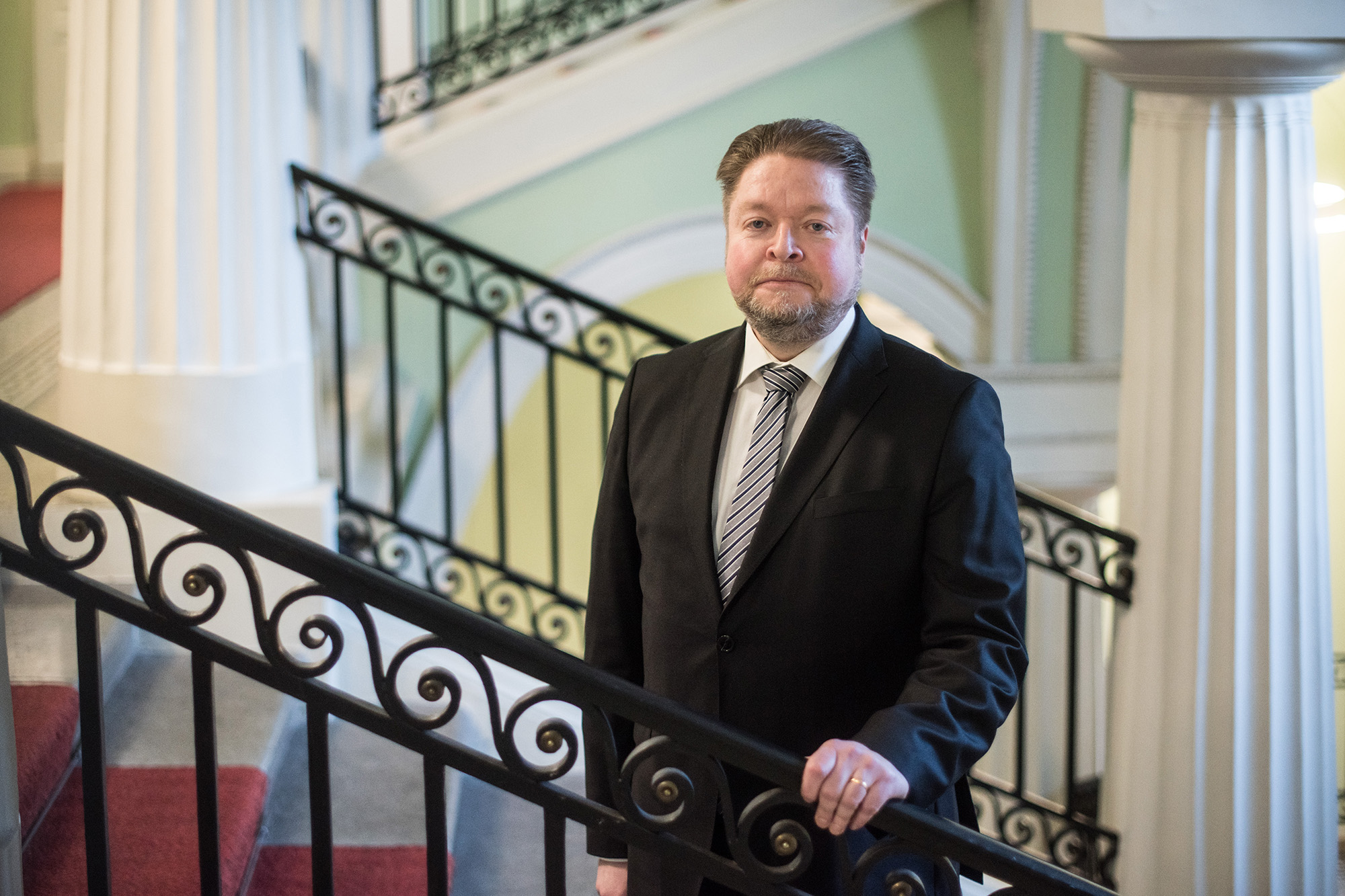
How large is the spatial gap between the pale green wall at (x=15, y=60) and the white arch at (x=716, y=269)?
2866 mm

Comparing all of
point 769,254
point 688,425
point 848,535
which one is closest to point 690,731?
point 848,535

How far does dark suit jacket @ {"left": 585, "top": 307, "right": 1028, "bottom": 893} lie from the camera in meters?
1.65

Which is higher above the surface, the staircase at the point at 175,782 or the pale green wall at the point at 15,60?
the pale green wall at the point at 15,60

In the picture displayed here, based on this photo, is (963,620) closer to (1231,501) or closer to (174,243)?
(1231,501)

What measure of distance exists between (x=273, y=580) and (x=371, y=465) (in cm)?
173

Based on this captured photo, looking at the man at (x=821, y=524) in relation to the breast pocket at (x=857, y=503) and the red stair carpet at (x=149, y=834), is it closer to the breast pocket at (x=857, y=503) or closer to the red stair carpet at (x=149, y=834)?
the breast pocket at (x=857, y=503)

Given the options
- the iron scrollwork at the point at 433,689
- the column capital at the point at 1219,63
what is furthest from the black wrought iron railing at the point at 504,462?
the column capital at the point at 1219,63

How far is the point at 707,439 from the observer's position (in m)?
1.83

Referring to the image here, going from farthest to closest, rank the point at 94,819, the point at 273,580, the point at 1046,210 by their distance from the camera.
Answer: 1. the point at 1046,210
2. the point at 273,580
3. the point at 94,819

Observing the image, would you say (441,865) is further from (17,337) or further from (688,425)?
(17,337)

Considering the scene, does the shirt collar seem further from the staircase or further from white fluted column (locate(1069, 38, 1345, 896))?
white fluted column (locate(1069, 38, 1345, 896))

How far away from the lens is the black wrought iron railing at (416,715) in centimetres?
165

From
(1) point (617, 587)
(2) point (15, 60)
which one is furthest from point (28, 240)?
(1) point (617, 587)

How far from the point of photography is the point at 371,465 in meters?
5.04
